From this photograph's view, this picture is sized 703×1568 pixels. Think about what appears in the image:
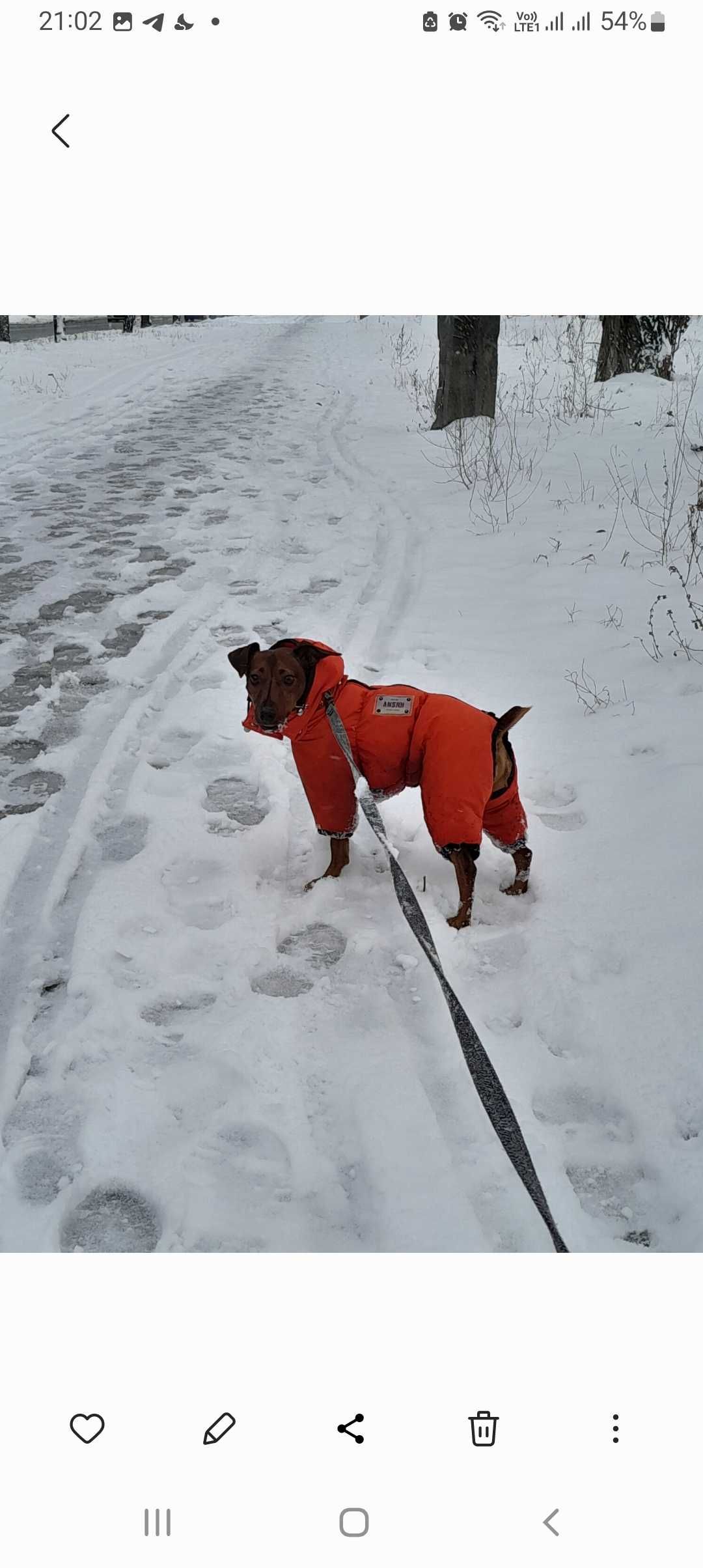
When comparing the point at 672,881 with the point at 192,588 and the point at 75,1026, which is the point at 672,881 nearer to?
the point at 75,1026

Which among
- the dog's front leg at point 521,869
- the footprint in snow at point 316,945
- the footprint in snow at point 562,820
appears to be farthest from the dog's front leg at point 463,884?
the footprint in snow at point 562,820

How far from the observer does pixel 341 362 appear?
19.2 metres

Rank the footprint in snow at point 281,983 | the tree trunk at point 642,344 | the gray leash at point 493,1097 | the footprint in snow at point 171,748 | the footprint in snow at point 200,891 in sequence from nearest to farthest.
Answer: the gray leash at point 493,1097 < the footprint in snow at point 281,983 < the footprint in snow at point 200,891 < the footprint in snow at point 171,748 < the tree trunk at point 642,344

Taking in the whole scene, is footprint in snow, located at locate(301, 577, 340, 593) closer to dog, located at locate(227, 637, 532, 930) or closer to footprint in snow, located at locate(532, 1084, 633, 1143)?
dog, located at locate(227, 637, 532, 930)

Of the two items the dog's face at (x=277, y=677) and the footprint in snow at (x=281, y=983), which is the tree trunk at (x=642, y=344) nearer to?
the dog's face at (x=277, y=677)

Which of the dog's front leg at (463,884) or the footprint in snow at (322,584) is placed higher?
the footprint in snow at (322,584)

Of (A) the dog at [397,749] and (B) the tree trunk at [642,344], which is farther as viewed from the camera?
(B) the tree trunk at [642,344]

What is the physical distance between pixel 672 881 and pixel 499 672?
2.03 meters

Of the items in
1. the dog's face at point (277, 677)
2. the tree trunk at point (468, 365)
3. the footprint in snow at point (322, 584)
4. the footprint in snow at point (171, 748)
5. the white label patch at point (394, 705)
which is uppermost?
the tree trunk at point (468, 365)

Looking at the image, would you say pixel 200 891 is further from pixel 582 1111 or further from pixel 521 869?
pixel 582 1111

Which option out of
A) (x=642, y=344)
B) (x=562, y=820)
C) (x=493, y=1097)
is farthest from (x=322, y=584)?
(x=642, y=344)
